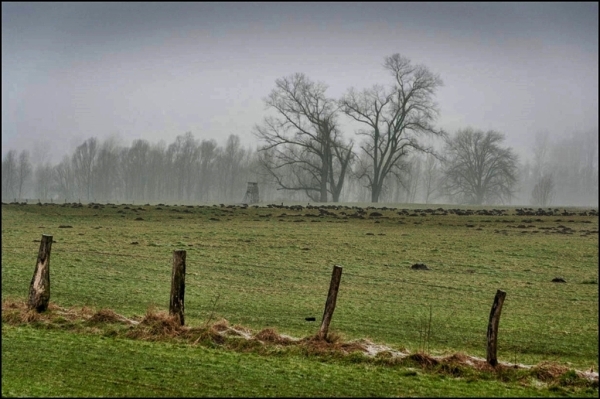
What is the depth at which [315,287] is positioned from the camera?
21547 millimetres

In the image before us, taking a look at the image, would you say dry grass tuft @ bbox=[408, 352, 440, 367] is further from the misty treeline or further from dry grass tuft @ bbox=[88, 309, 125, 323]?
the misty treeline

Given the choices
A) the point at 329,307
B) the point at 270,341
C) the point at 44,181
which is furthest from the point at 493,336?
the point at 44,181

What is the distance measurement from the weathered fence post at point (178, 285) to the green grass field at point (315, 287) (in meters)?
1.23

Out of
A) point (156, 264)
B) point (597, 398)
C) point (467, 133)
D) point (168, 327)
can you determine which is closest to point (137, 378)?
point (168, 327)

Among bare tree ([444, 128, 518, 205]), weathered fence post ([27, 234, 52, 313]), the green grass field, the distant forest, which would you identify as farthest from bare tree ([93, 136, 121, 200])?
weathered fence post ([27, 234, 52, 313])

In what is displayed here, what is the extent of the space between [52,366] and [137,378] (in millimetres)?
1605

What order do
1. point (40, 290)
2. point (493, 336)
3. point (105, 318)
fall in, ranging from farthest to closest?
point (40, 290)
point (105, 318)
point (493, 336)

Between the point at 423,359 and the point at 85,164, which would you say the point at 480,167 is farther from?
the point at 423,359

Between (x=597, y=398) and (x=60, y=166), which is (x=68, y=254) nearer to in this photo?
(x=597, y=398)

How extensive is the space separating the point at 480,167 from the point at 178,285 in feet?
342

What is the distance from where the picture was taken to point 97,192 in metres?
132

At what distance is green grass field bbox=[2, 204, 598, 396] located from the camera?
1068cm

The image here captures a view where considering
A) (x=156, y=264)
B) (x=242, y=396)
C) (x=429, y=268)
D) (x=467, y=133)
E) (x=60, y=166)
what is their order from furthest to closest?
(x=60, y=166) → (x=467, y=133) → (x=429, y=268) → (x=156, y=264) → (x=242, y=396)

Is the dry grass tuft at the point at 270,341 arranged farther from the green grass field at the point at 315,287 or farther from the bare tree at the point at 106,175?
the bare tree at the point at 106,175
